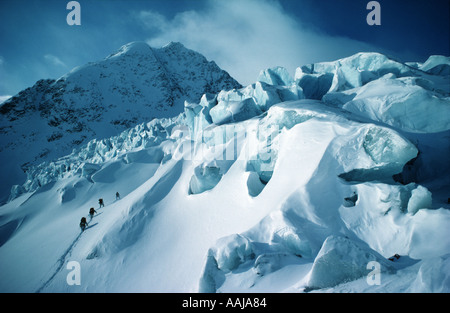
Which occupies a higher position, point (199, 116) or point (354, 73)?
point (354, 73)

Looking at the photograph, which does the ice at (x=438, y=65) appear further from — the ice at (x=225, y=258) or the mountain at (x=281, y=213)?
the ice at (x=225, y=258)

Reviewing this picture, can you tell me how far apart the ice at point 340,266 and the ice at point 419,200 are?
205 cm

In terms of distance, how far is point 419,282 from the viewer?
2559mm

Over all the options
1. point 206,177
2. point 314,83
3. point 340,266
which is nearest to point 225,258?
point 340,266

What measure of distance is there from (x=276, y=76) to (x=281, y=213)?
47.0 ft

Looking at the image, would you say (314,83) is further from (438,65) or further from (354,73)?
(438,65)

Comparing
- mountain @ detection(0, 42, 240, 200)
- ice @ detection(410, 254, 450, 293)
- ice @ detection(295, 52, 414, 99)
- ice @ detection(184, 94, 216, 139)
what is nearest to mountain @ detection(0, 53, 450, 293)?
ice @ detection(410, 254, 450, 293)

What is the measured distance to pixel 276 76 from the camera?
16766 millimetres

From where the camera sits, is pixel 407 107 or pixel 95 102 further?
pixel 95 102

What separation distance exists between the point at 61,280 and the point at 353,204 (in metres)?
9.32

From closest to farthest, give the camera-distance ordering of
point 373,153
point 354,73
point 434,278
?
point 434,278 < point 373,153 < point 354,73

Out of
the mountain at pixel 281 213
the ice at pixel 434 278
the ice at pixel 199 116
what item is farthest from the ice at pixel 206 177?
the ice at pixel 434 278

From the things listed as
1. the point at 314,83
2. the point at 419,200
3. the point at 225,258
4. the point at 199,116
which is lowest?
the point at 225,258
